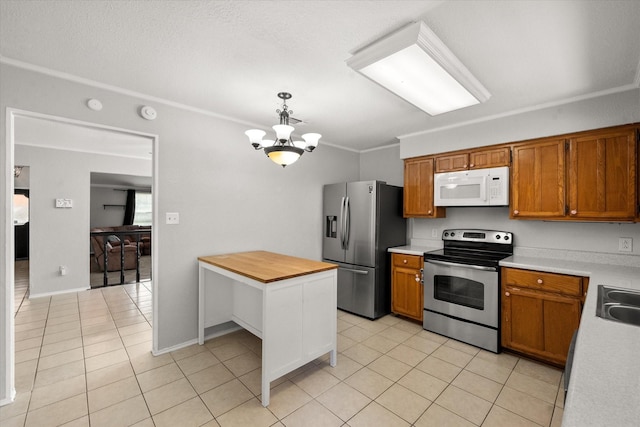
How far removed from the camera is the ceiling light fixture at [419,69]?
169 centimetres

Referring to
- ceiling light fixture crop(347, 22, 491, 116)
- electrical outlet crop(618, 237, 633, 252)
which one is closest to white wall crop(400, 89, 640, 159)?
ceiling light fixture crop(347, 22, 491, 116)

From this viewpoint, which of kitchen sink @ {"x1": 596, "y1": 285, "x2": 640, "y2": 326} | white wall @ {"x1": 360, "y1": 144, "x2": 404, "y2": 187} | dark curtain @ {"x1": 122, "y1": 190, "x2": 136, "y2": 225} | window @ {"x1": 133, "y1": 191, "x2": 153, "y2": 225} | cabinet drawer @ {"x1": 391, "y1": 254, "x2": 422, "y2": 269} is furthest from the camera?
window @ {"x1": 133, "y1": 191, "x2": 153, "y2": 225}

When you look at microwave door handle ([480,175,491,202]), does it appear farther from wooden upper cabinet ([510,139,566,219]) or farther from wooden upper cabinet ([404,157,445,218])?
wooden upper cabinet ([404,157,445,218])

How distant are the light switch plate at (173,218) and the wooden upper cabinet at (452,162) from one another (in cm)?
299

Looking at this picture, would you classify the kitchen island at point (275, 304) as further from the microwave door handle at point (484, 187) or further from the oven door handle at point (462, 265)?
the microwave door handle at point (484, 187)

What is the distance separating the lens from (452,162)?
342 centimetres

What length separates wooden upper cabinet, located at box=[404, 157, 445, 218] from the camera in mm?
3613

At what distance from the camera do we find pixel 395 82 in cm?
211

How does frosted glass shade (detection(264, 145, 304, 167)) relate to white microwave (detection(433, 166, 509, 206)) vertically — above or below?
above

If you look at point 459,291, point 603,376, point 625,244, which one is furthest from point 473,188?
point 603,376

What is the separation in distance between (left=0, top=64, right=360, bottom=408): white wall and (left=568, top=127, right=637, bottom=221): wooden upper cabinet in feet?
9.52

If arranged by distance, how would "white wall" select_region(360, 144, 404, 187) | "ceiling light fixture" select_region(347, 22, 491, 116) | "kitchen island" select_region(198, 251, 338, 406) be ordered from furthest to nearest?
1. "white wall" select_region(360, 144, 404, 187)
2. "kitchen island" select_region(198, 251, 338, 406)
3. "ceiling light fixture" select_region(347, 22, 491, 116)

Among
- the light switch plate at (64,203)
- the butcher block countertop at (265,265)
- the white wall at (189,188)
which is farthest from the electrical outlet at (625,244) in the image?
the light switch plate at (64,203)

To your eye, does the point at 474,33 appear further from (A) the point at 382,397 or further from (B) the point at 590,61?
(A) the point at 382,397
